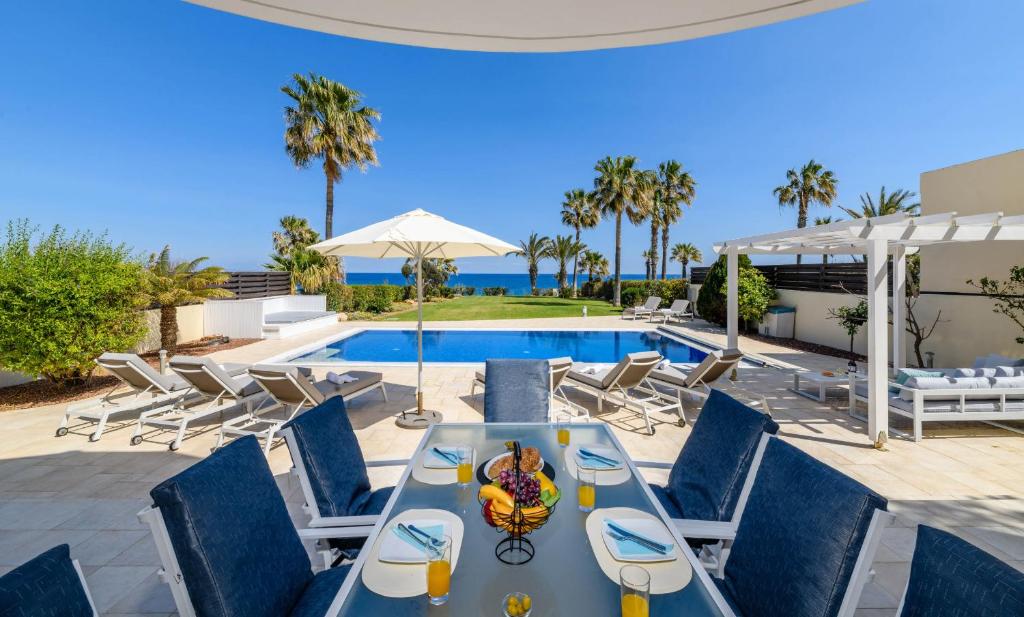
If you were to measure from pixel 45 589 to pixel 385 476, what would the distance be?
3123 mm

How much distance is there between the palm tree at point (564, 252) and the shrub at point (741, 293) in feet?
59.1

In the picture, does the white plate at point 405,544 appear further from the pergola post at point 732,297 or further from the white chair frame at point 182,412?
the pergola post at point 732,297

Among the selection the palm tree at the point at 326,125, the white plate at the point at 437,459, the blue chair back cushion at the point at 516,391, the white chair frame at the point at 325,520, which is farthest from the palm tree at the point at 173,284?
the white plate at the point at 437,459

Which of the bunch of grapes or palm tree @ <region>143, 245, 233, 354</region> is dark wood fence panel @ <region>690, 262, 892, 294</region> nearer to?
the bunch of grapes

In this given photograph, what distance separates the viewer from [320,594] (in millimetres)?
1862

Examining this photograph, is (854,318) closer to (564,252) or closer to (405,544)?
(405,544)

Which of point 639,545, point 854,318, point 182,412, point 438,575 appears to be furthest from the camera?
point 854,318

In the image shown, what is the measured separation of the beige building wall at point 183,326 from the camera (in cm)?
1002

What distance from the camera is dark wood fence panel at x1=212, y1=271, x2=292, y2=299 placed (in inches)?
524

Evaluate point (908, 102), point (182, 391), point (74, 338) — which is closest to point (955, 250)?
point (908, 102)

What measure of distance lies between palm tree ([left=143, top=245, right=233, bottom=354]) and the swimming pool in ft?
8.76

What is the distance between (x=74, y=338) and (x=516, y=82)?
20.8 meters

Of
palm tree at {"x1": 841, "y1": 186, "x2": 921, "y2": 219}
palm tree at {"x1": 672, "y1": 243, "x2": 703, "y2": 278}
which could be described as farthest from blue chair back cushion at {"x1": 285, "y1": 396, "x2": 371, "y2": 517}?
palm tree at {"x1": 672, "y1": 243, "x2": 703, "y2": 278}

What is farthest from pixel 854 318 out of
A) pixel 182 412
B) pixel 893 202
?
pixel 893 202
